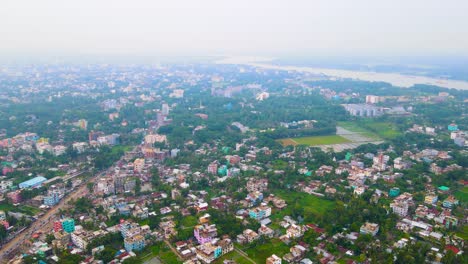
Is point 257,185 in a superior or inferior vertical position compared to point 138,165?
superior

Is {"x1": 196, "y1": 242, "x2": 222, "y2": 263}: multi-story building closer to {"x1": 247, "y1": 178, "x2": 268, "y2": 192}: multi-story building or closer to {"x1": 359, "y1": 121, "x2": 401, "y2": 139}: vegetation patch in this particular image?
{"x1": 247, "y1": 178, "x2": 268, "y2": 192}: multi-story building

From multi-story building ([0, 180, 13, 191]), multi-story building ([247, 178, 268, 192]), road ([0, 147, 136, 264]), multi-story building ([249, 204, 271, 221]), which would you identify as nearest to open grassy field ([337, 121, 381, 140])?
multi-story building ([247, 178, 268, 192])

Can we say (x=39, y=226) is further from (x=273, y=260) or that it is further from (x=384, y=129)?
(x=384, y=129)

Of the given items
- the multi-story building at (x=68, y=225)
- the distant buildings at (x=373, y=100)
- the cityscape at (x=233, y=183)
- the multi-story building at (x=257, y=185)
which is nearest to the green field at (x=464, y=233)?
the cityscape at (x=233, y=183)

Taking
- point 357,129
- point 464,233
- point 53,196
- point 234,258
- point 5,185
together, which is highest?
point 464,233

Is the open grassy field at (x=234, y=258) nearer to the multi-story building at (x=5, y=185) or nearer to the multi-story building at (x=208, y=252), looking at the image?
the multi-story building at (x=208, y=252)

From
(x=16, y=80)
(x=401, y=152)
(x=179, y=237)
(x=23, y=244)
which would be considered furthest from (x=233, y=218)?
(x=16, y=80)

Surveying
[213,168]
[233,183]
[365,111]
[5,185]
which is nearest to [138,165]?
[213,168]
